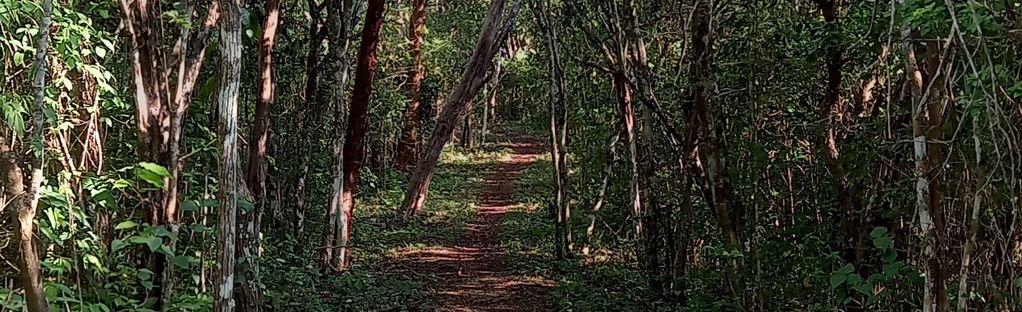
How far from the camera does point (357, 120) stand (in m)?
9.69

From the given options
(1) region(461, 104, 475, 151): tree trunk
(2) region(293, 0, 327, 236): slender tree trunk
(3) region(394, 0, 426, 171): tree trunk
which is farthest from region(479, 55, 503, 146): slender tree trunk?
(2) region(293, 0, 327, 236): slender tree trunk

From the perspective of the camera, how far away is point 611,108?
10289mm

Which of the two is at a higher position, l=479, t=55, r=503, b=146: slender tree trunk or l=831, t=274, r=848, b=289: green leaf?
l=479, t=55, r=503, b=146: slender tree trunk

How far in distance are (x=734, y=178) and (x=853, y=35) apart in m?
1.68

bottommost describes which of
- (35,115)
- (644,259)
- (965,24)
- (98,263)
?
(644,259)

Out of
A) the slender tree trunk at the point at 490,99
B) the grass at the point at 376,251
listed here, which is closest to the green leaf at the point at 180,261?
the grass at the point at 376,251

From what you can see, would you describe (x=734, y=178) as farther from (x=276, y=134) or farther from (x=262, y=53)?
(x=276, y=134)

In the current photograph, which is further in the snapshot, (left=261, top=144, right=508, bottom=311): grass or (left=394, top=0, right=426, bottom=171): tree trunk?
(left=394, top=0, right=426, bottom=171): tree trunk

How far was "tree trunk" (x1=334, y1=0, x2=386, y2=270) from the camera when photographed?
937 cm

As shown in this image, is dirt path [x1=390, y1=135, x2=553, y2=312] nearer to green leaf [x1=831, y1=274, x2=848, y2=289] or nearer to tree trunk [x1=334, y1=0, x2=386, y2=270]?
tree trunk [x1=334, y1=0, x2=386, y2=270]

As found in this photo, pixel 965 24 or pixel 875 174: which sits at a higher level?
pixel 965 24

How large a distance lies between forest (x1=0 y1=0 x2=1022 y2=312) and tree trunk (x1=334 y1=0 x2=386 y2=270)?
32 mm

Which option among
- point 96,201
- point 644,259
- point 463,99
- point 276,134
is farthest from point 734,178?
point 463,99

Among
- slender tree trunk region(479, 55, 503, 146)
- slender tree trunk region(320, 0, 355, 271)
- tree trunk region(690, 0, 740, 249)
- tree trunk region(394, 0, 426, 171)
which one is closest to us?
tree trunk region(690, 0, 740, 249)
